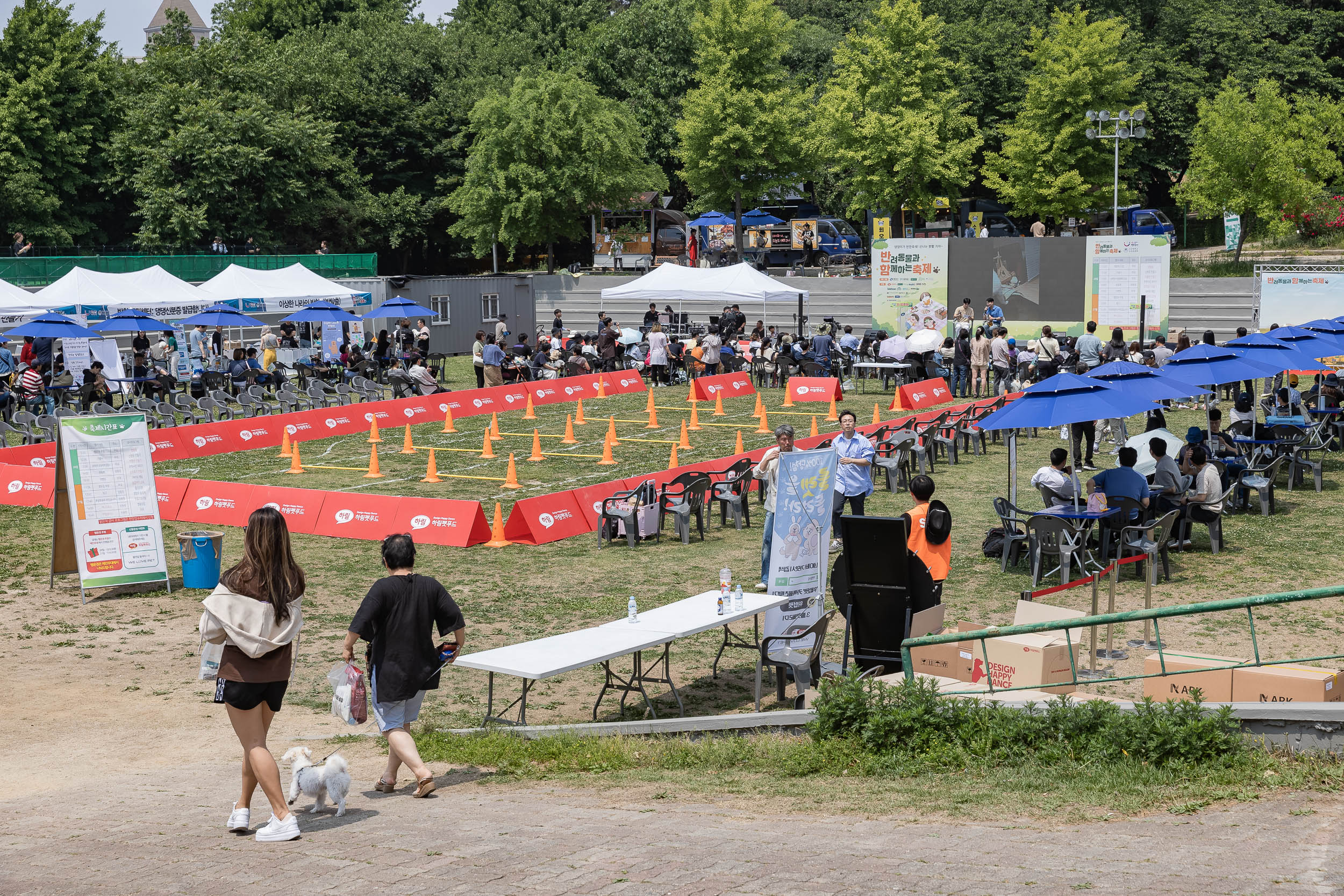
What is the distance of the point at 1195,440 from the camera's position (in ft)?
49.6

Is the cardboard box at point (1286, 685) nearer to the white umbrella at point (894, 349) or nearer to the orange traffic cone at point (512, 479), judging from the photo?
the orange traffic cone at point (512, 479)

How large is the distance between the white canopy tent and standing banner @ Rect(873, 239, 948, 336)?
13430mm

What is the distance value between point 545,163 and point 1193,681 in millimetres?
44490

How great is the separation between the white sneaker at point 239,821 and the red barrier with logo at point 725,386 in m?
21.6

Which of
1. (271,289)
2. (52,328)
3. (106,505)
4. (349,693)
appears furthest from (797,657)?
(271,289)

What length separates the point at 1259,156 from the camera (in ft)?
131

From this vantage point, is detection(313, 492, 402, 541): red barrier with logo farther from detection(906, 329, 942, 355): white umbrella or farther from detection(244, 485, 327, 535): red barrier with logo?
detection(906, 329, 942, 355): white umbrella

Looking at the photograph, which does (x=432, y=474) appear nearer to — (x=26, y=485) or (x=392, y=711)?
(x=26, y=485)

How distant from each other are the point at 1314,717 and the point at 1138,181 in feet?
171

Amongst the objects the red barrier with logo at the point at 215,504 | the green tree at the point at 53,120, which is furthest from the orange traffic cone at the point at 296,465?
the green tree at the point at 53,120

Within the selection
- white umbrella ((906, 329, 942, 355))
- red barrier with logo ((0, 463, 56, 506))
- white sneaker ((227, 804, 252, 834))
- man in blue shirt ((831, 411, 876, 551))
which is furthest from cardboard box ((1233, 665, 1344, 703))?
white umbrella ((906, 329, 942, 355))

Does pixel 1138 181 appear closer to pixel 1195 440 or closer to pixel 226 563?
pixel 1195 440

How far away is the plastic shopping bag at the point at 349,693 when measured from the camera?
22.3 ft

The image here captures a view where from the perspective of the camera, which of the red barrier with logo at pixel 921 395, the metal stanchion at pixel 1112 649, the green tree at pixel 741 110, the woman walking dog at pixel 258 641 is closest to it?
the woman walking dog at pixel 258 641
